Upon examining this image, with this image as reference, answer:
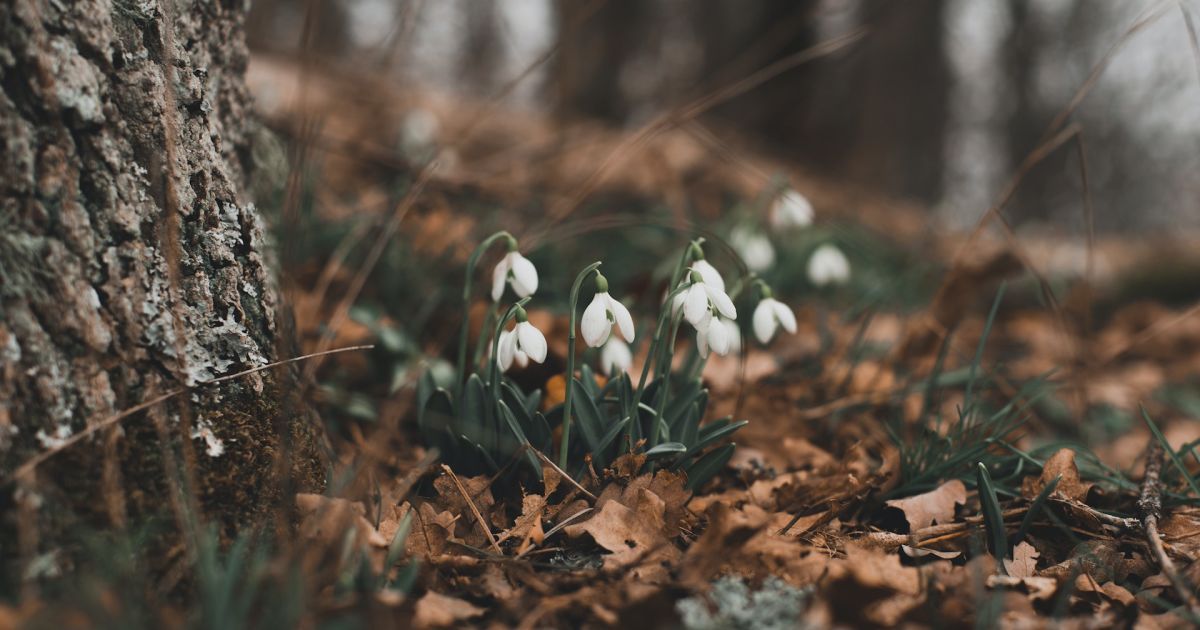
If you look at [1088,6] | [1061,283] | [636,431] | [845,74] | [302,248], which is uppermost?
[1088,6]

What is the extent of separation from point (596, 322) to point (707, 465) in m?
0.39

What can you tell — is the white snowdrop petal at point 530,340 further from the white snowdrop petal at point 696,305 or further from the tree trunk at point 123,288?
the tree trunk at point 123,288

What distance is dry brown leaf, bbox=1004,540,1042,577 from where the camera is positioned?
4.54ft

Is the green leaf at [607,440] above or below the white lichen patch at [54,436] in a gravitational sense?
below

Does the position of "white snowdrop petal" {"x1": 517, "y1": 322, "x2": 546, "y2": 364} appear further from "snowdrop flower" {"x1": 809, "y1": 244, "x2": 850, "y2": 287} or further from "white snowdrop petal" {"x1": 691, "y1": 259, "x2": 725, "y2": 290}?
"snowdrop flower" {"x1": 809, "y1": 244, "x2": 850, "y2": 287}

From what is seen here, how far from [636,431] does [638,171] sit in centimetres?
283

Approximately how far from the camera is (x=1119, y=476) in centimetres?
165

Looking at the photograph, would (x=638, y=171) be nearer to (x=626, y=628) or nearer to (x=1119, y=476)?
(x=1119, y=476)

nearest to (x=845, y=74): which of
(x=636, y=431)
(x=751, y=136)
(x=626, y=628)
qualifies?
(x=751, y=136)

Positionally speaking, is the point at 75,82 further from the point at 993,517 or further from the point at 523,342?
the point at 993,517

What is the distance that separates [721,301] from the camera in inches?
53.4

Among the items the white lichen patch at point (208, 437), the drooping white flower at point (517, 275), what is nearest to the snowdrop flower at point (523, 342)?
the drooping white flower at point (517, 275)

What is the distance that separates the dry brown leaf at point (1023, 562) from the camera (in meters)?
1.38

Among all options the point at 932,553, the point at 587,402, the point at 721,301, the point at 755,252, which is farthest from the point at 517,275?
the point at 755,252
